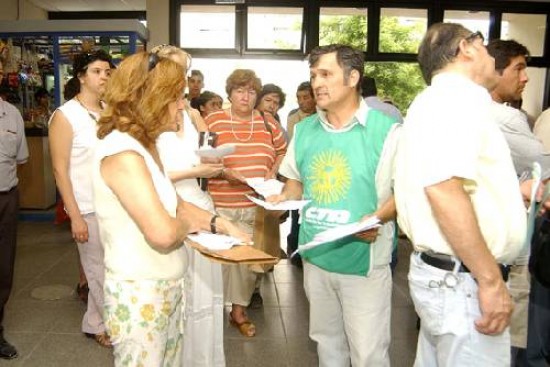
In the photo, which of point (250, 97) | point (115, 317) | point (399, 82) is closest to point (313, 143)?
point (115, 317)

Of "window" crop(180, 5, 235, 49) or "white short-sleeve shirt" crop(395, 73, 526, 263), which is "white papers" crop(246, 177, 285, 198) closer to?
"white short-sleeve shirt" crop(395, 73, 526, 263)

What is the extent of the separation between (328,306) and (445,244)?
85 cm

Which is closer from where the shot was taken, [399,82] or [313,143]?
[313,143]

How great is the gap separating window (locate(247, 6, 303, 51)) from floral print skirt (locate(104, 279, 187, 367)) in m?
7.20

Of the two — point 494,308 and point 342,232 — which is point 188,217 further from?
point 494,308

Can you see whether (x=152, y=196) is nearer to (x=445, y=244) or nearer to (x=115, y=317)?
(x=115, y=317)

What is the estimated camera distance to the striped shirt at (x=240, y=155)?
3.40 m

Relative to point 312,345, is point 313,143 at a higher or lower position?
higher

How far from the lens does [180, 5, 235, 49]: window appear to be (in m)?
8.37

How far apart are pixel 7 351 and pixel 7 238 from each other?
67 centimetres

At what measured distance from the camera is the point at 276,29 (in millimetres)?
8438

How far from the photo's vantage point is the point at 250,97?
11.4 feet

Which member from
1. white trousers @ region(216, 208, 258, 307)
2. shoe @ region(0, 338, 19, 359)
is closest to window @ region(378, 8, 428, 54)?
white trousers @ region(216, 208, 258, 307)

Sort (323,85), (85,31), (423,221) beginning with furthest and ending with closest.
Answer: (85,31) → (323,85) → (423,221)
